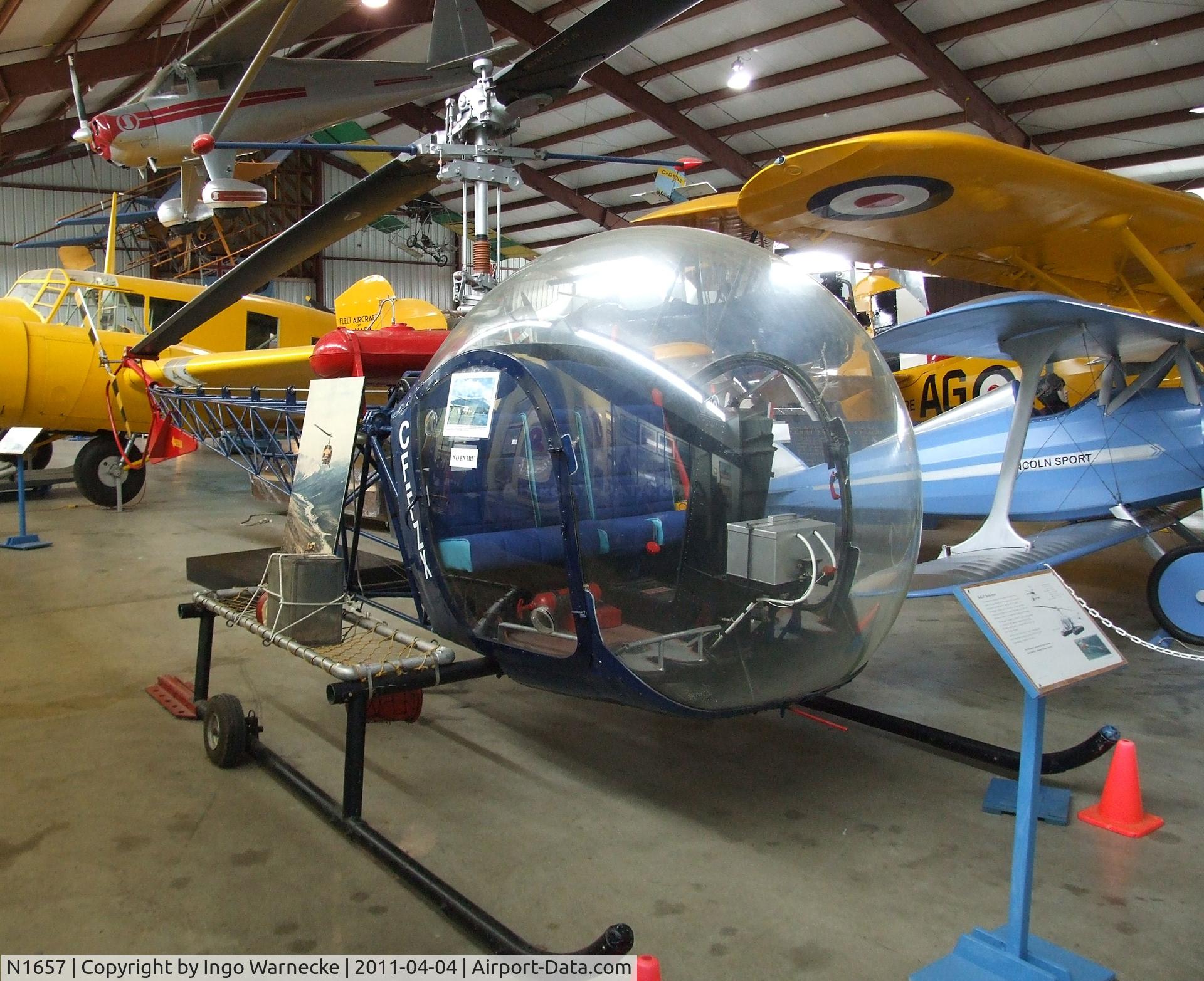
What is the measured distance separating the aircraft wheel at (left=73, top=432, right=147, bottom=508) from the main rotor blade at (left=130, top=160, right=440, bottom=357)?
18.9 ft

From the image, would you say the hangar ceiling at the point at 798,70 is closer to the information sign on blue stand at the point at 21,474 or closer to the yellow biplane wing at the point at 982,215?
the yellow biplane wing at the point at 982,215

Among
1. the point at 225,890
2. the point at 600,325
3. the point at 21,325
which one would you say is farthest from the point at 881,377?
the point at 21,325

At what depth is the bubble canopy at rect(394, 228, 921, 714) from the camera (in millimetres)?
2285

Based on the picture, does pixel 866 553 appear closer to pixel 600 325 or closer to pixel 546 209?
pixel 600 325

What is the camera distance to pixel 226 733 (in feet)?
9.30

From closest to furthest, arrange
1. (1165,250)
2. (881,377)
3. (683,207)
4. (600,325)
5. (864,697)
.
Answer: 1. (600,325)
2. (881,377)
3. (864,697)
4. (1165,250)
5. (683,207)

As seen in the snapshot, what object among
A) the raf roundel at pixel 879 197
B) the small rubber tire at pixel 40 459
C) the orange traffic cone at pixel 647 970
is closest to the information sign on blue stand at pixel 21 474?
the small rubber tire at pixel 40 459

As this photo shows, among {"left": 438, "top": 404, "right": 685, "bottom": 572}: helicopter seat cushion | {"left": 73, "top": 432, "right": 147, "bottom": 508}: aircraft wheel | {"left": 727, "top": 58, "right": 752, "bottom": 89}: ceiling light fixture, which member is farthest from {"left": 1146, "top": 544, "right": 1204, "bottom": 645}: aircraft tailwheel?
{"left": 727, "top": 58, "right": 752, "bottom": 89}: ceiling light fixture

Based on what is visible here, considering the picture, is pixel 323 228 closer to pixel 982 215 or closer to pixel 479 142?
pixel 479 142

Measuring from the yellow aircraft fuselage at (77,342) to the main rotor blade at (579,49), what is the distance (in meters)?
6.06

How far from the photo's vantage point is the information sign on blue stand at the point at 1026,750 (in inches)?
69.1

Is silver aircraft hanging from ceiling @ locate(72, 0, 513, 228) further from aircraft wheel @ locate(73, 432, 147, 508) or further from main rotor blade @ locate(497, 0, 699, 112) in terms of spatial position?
main rotor blade @ locate(497, 0, 699, 112)

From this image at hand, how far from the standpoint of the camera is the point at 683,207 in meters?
7.99

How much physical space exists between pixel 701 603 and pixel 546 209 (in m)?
22.9
